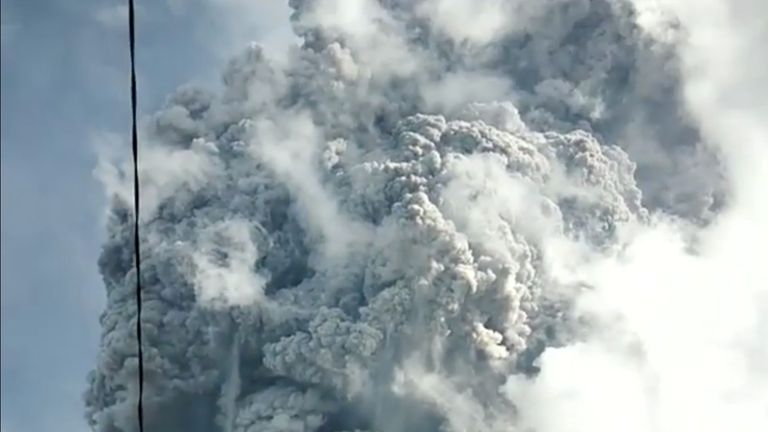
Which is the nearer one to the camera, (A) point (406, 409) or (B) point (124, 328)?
(B) point (124, 328)

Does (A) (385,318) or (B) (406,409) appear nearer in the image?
(A) (385,318)

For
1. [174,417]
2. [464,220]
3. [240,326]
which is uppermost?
[464,220]

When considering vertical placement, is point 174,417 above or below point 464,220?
below

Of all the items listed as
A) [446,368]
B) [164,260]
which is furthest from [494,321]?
[164,260]

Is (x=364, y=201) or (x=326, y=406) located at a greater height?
(x=364, y=201)

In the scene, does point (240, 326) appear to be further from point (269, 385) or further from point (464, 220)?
point (464, 220)

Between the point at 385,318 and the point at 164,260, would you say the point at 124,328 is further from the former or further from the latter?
the point at 385,318

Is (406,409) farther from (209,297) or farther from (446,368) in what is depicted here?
(209,297)

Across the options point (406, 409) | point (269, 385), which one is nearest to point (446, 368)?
point (406, 409)
